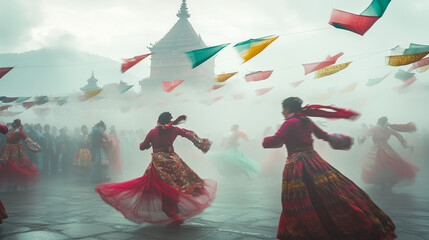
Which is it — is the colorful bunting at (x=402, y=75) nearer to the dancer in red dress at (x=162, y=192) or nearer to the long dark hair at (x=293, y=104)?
the long dark hair at (x=293, y=104)

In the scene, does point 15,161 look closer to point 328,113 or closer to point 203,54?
point 203,54

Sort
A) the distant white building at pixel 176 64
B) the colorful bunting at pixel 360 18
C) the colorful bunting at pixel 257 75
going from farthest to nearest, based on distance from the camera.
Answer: the distant white building at pixel 176 64 < the colorful bunting at pixel 257 75 < the colorful bunting at pixel 360 18

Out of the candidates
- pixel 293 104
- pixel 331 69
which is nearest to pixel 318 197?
pixel 293 104

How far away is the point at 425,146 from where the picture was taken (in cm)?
1477

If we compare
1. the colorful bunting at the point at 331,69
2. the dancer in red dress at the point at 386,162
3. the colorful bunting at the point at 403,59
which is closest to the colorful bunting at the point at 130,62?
the colorful bunting at the point at 331,69

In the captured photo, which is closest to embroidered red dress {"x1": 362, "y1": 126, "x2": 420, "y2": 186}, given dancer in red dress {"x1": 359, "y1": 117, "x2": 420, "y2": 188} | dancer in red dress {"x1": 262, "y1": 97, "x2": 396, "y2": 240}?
dancer in red dress {"x1": 359, "y1": 117, "x2": 420, "y2": 188}

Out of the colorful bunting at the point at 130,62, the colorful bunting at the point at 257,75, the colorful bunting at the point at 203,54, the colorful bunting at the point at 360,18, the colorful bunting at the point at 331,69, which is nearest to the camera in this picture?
the colorful bunting at the point at 360,18

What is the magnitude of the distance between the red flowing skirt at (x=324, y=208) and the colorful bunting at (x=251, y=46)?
265cm

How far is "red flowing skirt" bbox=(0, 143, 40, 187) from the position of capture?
749 cm

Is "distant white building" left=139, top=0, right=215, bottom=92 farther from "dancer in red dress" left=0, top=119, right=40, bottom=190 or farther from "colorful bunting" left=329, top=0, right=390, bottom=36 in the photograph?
"colorful bunting" left=329, top=0, right=390, bottom=36

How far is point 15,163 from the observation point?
299 inches

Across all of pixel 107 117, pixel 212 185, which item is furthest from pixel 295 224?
pixel 107 117

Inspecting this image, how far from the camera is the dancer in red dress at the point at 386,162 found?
300 inches

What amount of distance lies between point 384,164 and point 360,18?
465 cm
